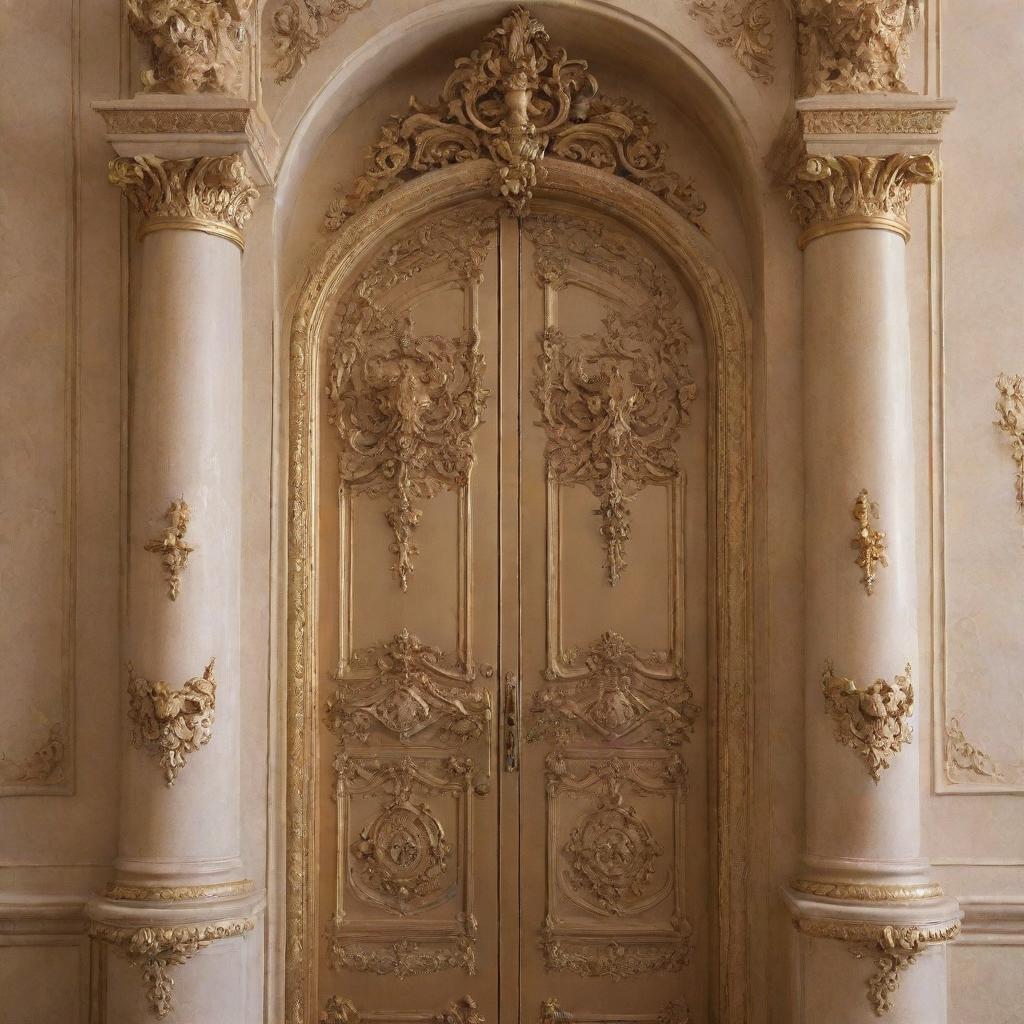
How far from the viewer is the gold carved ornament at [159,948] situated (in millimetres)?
4129

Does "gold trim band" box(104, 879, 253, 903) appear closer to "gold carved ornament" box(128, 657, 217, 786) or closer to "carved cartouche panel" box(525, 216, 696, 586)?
"gold carved ornament" box(128, 657, 217, 786)

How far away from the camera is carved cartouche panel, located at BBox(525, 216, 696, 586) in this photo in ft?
16.1

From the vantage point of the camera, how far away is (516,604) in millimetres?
4891

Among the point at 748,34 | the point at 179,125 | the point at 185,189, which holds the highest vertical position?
the point at 748,34

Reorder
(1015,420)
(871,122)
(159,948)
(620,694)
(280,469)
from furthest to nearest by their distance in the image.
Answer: (620,694), (280,469), (1015,420), (871,122), (159,948)

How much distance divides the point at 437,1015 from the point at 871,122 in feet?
11.3

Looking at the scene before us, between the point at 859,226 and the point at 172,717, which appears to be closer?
the point at 172,717

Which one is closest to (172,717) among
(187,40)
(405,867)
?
(405,867)

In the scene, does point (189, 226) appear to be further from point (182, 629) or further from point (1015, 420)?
Result: point (1015, 420)

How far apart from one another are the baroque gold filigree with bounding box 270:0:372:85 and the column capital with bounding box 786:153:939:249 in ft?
5.54

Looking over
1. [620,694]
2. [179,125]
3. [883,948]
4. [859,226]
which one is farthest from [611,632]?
[179,125]

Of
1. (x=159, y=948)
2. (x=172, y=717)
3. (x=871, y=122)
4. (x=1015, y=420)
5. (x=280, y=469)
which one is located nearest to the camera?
(x=159, y=948)

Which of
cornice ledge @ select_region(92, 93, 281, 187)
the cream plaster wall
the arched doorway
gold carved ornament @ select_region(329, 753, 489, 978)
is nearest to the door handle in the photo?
the arched doorway

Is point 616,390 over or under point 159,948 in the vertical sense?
over
